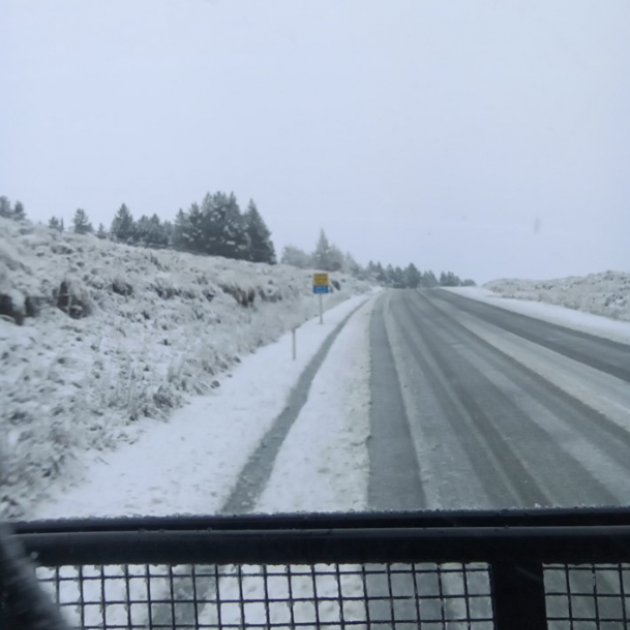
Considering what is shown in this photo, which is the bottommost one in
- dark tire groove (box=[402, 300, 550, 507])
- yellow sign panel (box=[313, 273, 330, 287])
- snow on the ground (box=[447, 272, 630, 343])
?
dark tire groove (box=[402, 300, 550, 507])

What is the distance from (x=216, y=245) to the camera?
30984 millimetres

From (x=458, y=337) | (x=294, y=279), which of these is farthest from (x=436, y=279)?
(x=458, y=337)

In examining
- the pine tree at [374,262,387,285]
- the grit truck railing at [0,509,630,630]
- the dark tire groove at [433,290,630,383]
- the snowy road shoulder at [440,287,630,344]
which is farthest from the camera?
the pine tree at [374,262,387,285]

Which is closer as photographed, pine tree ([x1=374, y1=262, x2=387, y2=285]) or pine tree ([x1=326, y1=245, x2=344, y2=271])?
pine tree ([x1=326, y1=245, x2=344, y2=271])

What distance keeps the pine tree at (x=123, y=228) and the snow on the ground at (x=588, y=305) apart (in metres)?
15.5

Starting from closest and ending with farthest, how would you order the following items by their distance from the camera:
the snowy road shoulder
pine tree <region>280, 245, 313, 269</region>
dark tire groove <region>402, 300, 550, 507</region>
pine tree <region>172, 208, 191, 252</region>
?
dark tire groove <region>402, 300, 550, 507</region>
the snowy road shoulder
pine tree <region>172, 208, 191, 252</region>
pine tree <region>280, 245, 313, 269</region>

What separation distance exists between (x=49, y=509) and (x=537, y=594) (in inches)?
240

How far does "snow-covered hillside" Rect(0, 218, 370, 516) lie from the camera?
8602 mm

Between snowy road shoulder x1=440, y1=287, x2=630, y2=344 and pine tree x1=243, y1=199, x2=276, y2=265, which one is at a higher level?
pine tree x1=243, y1=199, x2=276, y2=265

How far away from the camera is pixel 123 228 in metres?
30.3

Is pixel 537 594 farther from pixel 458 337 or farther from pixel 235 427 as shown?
pixel 458 337

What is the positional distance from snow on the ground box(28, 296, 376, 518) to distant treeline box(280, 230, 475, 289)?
73.7 feet

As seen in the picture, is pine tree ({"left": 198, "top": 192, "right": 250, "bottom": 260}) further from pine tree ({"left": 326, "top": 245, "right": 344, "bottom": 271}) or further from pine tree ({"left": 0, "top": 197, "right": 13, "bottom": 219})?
pine tree ({"left": 326, "top": 245, "right": 344, "bottom": 271})

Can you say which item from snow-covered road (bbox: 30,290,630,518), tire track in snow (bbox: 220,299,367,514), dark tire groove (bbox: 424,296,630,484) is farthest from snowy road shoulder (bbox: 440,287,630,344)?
tire track in snow (bbox: 220,299,367,514)
